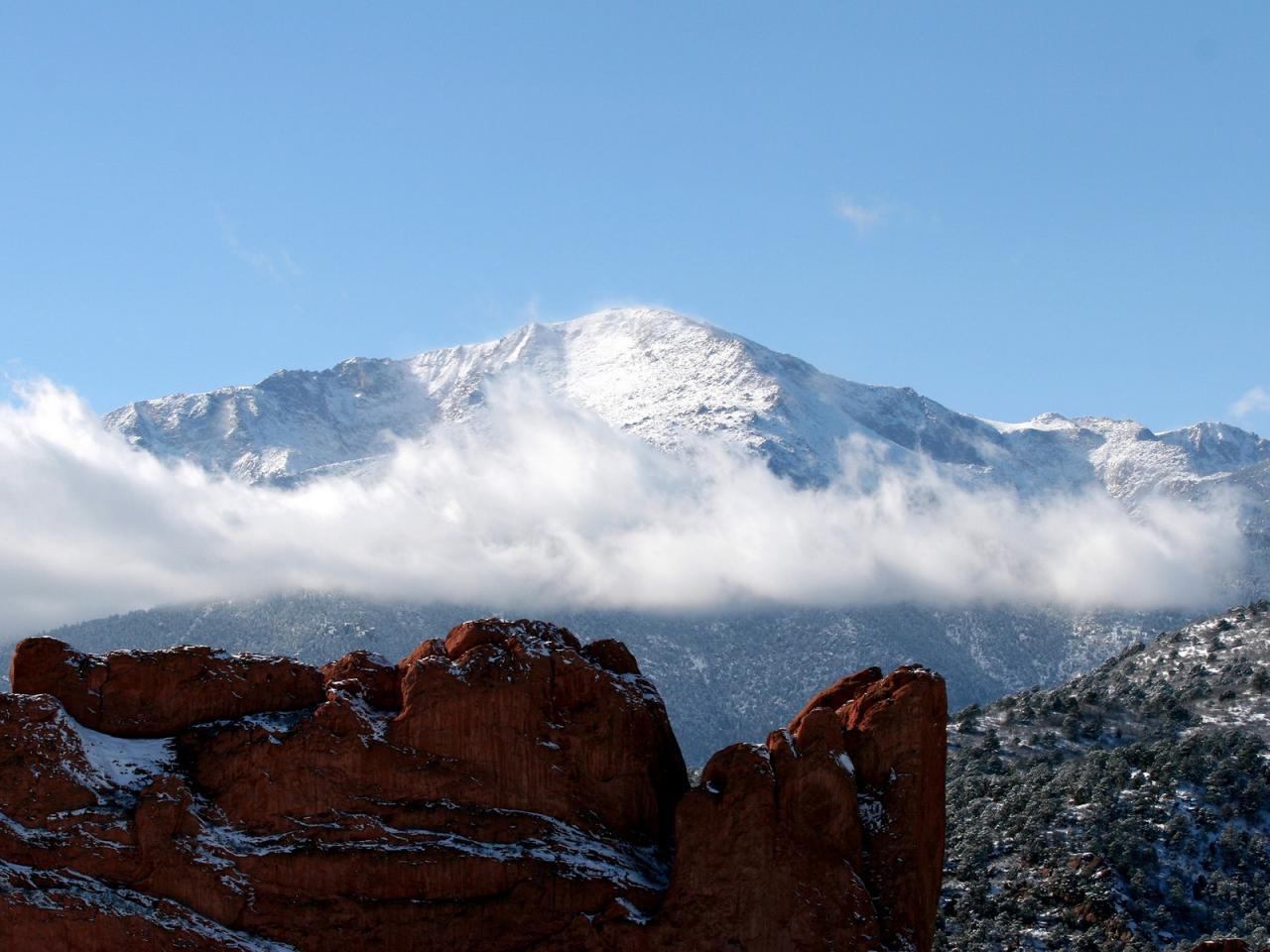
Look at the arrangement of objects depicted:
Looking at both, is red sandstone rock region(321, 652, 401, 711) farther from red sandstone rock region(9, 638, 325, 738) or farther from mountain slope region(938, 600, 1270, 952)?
mountain slope region(938, 600, 1270, 952)

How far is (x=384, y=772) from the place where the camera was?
7269 cm

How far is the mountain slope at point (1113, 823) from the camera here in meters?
120

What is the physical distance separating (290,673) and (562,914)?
48.5 feet

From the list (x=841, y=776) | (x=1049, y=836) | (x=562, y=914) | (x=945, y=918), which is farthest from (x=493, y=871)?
(x=1049, y=836)

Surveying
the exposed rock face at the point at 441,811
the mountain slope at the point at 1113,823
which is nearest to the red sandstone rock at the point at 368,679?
the exposed rock face at the point at 441,811

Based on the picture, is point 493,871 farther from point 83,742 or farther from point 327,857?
point 83,742

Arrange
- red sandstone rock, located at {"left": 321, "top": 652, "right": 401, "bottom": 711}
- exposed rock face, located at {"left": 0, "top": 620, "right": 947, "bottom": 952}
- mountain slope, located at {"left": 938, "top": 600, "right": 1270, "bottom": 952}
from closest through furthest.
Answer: exposed rock face, located at {"left": 0, "top": 620, "right": 947, "bottom": 952} → red sandstone rock, located at {"left": 321, "top": 652, "right": 401, "bottom": 711} → mountain slope, located at {"left": 938, "top": 600, "right": 1270, "bottom": 952}

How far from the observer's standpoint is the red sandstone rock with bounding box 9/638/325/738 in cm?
7338

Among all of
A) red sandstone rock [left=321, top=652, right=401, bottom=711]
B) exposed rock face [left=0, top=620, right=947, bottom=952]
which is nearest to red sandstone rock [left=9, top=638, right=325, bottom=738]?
exposed rock face [left=0, top=620, right=947, bottom=952]

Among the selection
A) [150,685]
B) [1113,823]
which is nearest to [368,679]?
[150,685]

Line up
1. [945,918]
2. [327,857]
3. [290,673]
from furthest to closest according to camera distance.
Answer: [945,918] < [290,673] < [327,857]

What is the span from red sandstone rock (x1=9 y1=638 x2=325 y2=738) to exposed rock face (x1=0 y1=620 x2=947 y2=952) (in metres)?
0.09

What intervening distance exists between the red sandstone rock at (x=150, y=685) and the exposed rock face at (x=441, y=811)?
87 millimetres

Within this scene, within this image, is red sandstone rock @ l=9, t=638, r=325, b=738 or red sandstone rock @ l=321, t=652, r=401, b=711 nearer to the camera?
red sandstone rock @ l=9, t=638, r=325, b=738
